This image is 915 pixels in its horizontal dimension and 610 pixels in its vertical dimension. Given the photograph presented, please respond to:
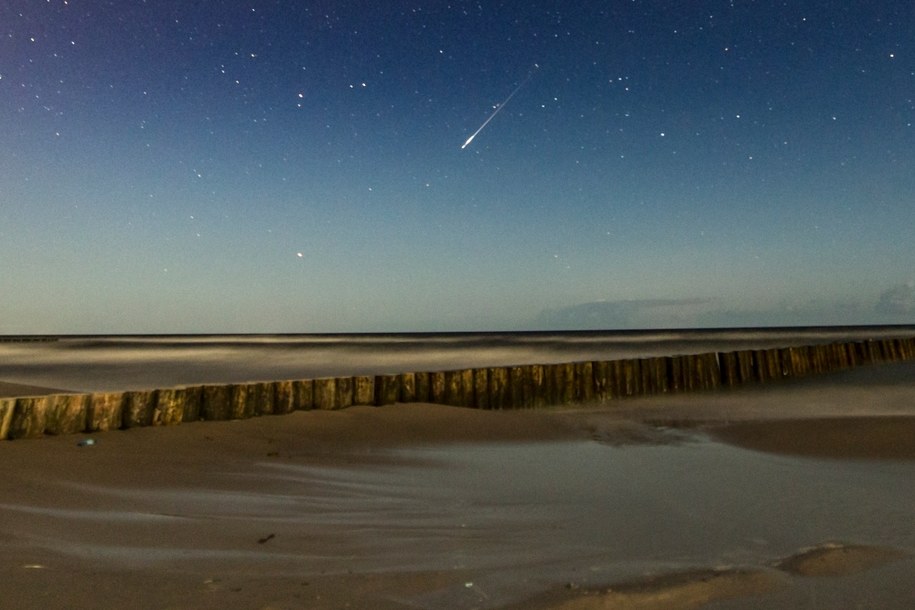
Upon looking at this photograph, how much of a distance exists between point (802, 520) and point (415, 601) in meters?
3.15

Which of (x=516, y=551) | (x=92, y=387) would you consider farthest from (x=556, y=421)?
(x=92, y=387)

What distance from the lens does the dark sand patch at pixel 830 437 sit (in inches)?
290

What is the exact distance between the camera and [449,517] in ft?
14.3

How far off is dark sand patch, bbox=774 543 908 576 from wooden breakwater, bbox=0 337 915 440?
21.8 feet

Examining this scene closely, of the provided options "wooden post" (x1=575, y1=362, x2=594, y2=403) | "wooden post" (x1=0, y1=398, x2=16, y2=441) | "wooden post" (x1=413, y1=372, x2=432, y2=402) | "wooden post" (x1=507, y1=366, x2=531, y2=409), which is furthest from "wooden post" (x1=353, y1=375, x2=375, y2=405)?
"wooden post" (x1=575, y1=362, x2=594, y2=403)

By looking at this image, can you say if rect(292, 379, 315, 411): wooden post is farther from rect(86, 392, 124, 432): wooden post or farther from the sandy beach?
rect(86, 392, 124, 432): wooden post

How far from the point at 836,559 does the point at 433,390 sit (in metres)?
7.32

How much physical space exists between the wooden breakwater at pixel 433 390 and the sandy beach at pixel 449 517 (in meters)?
0.33

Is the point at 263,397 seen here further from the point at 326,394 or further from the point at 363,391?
the point at 363,391

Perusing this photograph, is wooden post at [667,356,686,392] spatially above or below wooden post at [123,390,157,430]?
below

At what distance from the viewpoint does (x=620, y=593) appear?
2.84m

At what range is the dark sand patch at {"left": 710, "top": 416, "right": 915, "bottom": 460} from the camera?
7363mm

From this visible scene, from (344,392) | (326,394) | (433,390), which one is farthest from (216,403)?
(433,390)

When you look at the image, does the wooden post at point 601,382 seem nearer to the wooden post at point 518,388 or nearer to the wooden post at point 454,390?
the wooden post at point 518,388
